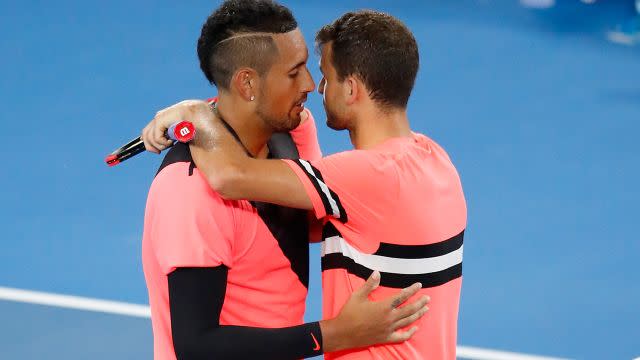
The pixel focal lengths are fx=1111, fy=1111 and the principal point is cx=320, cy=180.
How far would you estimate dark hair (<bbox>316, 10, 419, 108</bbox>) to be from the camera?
380 cm

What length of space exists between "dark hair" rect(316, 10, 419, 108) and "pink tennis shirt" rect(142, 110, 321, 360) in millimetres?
567

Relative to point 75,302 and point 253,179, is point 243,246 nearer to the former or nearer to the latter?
point 253,179

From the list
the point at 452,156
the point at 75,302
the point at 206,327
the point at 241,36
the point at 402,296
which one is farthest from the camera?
the point at 452,156

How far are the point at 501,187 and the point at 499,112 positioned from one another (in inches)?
53.0

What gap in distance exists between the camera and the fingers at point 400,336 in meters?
3.72

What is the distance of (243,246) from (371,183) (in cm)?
49

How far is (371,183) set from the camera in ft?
11.9

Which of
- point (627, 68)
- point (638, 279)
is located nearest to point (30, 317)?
point (638, 279)

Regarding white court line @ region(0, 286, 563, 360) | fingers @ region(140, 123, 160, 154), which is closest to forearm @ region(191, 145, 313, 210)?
fingers @ region(140, 123, 160, 154)

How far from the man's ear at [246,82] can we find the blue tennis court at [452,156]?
9.41ft

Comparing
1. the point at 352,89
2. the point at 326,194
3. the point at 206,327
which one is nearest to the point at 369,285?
the point at 326,194

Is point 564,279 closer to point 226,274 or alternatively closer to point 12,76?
point 226,274

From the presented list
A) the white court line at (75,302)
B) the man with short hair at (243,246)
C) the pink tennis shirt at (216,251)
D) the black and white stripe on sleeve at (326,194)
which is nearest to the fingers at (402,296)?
the man with short hair at (243,246)

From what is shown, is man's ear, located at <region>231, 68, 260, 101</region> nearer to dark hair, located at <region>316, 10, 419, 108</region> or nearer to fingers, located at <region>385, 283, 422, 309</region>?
dark hair, located at <region>316, 10, 419, 108</region>
